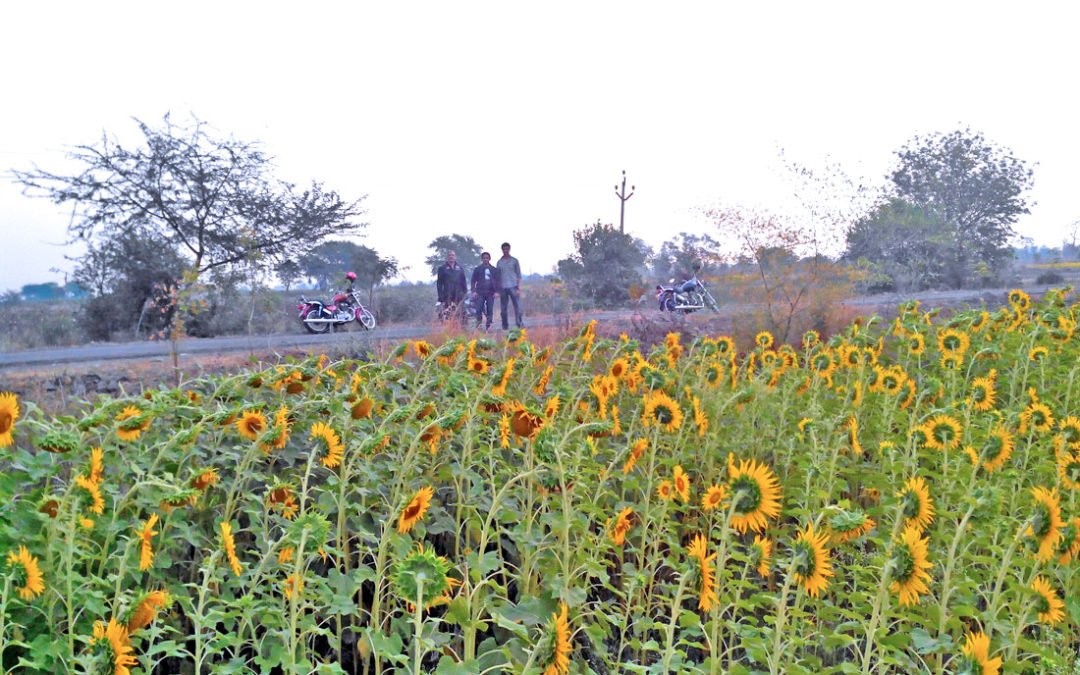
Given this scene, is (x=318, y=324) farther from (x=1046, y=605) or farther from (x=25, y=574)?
(x=1046, y=605)

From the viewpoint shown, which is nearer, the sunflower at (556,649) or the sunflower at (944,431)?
the sunflower at (556,649)

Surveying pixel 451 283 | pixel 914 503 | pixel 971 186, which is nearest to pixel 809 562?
pixel 914 503

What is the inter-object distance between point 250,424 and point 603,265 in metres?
21.8

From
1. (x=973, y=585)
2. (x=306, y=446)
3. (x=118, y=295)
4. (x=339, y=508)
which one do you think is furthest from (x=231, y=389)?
(x=118, y=295)

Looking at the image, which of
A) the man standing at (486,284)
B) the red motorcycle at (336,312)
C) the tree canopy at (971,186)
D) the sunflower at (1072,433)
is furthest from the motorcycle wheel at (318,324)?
the tree canopy at (971,186)

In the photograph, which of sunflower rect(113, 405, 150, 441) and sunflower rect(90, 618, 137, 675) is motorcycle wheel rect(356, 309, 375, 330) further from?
sunflower rect(90, 618, 137, 675)

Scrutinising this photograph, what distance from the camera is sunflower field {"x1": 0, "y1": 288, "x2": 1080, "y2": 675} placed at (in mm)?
1714

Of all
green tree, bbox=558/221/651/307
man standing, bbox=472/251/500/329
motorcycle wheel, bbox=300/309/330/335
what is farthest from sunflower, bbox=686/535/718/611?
green tree, bbox=558/221/651/307

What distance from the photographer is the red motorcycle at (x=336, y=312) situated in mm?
14633

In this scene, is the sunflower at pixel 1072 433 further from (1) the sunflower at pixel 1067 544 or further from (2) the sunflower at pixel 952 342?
(2) the sunflower at pixel 952 342

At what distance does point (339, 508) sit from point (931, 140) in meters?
41.9

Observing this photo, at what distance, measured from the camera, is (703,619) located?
2.79 m

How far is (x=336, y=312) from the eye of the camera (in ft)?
48.1

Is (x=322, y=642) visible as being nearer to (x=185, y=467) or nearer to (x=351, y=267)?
(x=185, y=467)
